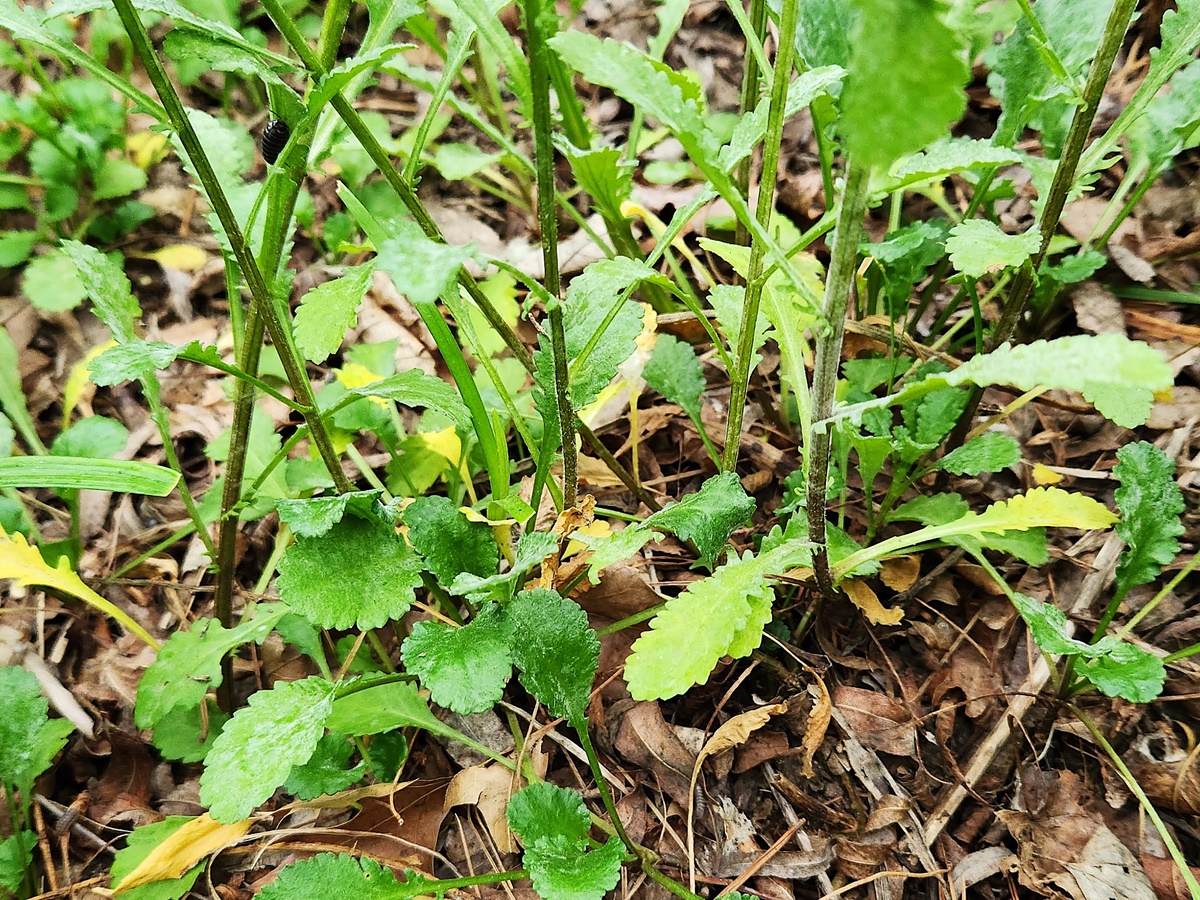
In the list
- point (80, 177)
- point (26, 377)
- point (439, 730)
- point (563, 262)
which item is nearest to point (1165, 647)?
point (439, 730)

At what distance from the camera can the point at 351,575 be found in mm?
956

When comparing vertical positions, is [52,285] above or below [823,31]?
below

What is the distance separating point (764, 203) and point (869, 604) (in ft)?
1.89

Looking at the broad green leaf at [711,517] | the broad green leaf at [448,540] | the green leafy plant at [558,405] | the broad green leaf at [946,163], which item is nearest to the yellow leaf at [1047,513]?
the green leafy plant at [558,405]

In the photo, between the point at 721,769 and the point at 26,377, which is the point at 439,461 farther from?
the point at 26,377

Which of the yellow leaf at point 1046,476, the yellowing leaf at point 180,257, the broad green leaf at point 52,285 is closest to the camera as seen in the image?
the yellow leaf at point 1046,476

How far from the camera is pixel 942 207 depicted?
4.92 feet

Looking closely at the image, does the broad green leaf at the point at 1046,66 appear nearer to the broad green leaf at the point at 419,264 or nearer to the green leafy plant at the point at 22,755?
the broad green leaf at the point at 419,264

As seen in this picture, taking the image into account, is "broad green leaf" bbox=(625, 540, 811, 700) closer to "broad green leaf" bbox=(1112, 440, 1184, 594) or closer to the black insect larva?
"broad green leaf" bbox=(1112, 440, 1184, 594)

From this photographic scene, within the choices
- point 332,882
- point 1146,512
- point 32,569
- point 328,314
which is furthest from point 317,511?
point 1146,512

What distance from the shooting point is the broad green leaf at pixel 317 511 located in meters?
0.88

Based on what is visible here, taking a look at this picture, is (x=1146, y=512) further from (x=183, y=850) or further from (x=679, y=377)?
(x=183, y=850)

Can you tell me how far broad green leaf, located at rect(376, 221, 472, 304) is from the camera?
60 centimetres

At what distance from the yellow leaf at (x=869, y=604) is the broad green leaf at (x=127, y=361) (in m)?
0.90
